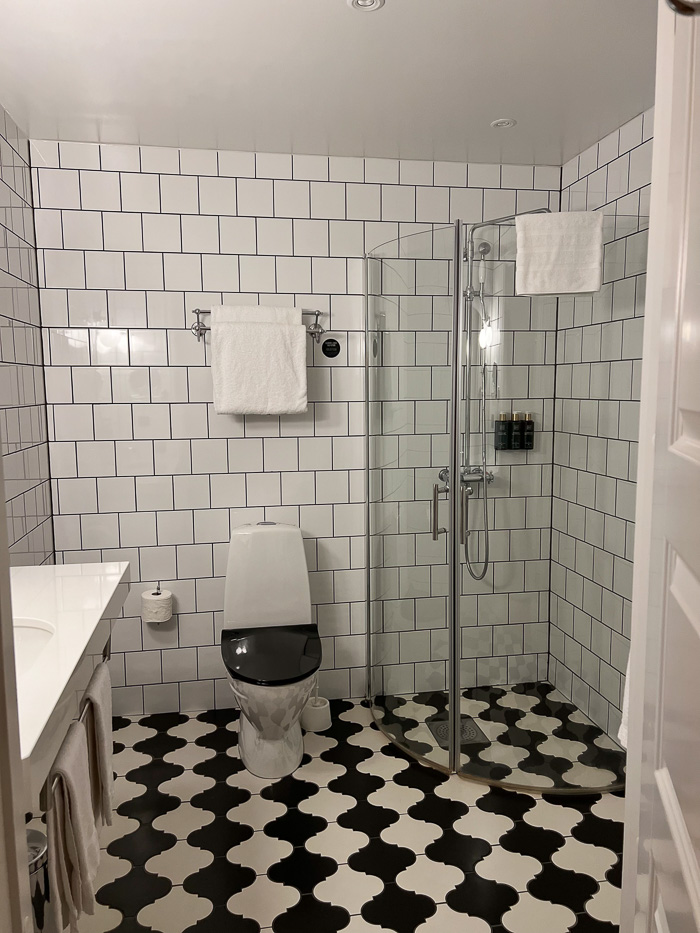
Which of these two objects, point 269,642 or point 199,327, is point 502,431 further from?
point 199,327

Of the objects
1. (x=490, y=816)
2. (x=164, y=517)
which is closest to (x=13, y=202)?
(x=164, y=517)

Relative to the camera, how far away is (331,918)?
2025 millimetres

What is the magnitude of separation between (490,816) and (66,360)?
2415 mm

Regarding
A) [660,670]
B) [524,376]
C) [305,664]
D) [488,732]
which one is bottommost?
[488,732]

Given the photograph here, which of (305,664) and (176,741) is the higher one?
(305,664)

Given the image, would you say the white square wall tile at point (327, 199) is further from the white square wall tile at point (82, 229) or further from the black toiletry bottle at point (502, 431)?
the black toiletry bottle at point (502, 431)

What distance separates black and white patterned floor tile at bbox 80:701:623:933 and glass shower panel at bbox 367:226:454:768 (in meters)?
0.25

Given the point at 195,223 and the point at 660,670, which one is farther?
the point at 195,223

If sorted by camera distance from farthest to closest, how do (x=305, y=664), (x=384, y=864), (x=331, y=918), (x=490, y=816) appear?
(x=305, y=664), (x=490, y=816), (x=384, y=864), (x=331, y=918)

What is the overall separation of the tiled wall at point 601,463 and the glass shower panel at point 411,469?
0.42 metres

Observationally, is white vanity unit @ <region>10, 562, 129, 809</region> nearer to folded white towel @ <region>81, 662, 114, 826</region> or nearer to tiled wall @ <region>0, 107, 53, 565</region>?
folded white towel @ <region>81, 662, 114, 826</region>

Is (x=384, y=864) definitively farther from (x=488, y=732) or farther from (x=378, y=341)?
(x=378, y=341)

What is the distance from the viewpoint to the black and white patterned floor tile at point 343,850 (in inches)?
80.0

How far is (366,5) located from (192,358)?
5.27 ft
